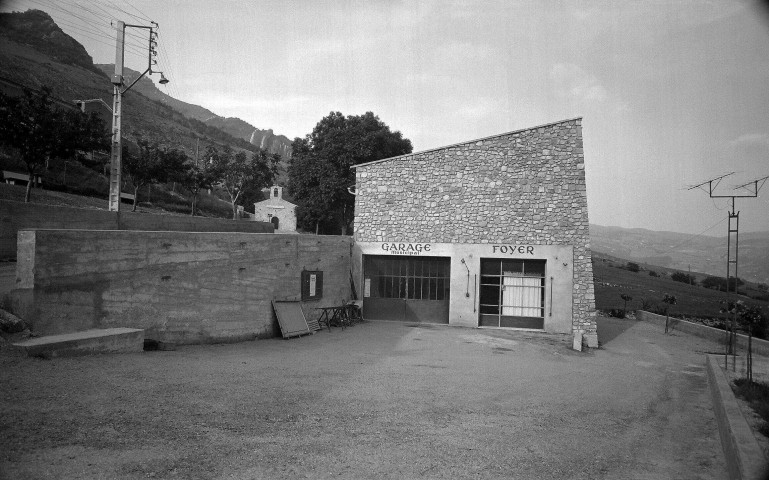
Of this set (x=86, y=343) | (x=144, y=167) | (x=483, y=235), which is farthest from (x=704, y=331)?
(x=144, y=167)

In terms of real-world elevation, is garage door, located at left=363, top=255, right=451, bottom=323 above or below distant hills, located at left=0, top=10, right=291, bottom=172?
below

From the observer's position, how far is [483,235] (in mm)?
20266

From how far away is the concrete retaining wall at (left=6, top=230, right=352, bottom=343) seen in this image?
346 inches

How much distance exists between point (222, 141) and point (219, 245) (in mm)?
107061

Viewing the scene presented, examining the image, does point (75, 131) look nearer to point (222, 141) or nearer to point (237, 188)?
point (237, 188)

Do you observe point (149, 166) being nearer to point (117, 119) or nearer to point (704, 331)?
point (117, 119)

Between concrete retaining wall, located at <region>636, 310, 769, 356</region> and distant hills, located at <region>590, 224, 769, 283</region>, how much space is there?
5147 centimetres

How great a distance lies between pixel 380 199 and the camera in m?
21.5

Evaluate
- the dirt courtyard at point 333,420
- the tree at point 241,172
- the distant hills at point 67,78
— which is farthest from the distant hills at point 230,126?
the dirt courtyard at point 333,420

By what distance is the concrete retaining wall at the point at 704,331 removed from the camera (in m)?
17.4

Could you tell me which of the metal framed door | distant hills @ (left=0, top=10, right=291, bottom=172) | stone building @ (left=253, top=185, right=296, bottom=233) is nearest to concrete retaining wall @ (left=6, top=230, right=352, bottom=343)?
the metal framed door

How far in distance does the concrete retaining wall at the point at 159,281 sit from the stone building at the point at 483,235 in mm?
5054

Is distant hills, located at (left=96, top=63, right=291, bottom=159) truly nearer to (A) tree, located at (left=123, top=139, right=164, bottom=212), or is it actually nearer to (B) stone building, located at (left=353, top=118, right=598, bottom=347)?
(A) tree, located at (left=123, top=139, right=164, bottom=212)

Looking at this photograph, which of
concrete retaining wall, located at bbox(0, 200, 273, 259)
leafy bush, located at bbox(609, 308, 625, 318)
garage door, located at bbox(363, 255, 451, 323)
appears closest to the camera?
concrete retaining wall, located at bbox(0, 200, 273, 259)
